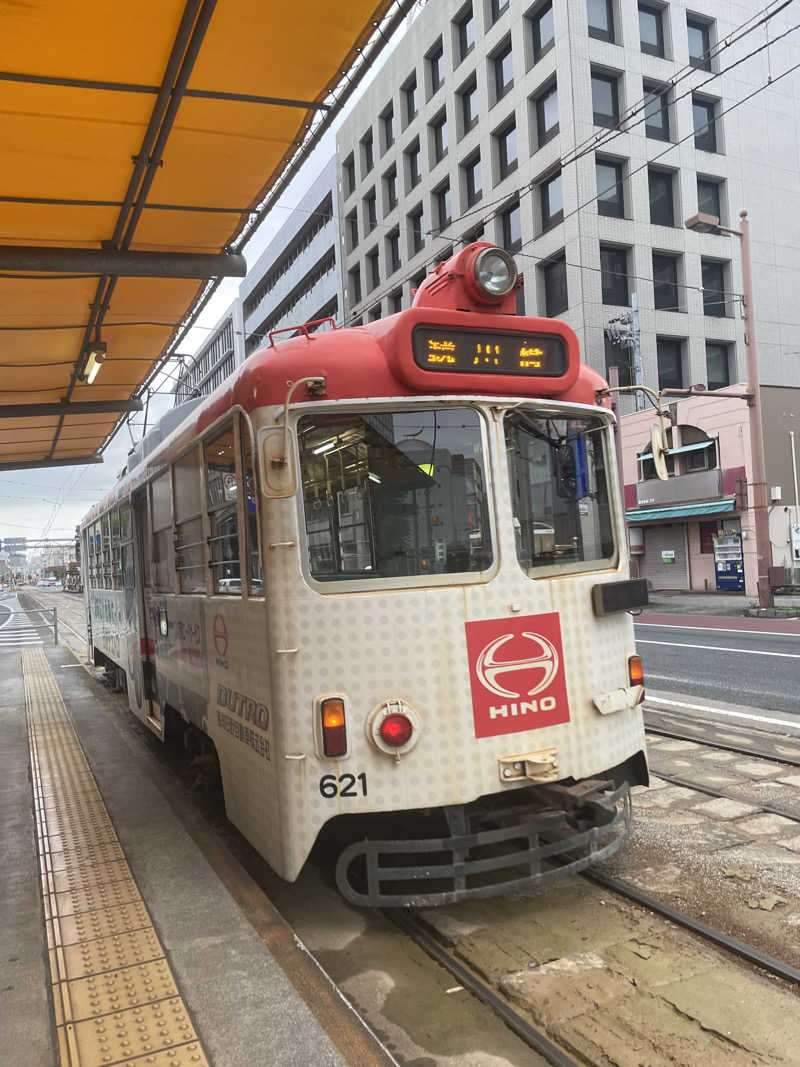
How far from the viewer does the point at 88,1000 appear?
338 centimetres

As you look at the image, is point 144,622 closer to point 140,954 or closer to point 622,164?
point 140,954

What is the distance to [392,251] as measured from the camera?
38.3 meters

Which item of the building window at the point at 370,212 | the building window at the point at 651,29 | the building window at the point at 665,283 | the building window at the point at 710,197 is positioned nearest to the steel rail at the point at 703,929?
the building window at the point at 665,283

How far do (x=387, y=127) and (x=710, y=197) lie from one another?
629 inches

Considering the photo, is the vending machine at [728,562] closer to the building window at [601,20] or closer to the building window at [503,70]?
the building window at [601,20]

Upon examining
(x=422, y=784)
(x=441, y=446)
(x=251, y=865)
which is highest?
(x=441, y=446)

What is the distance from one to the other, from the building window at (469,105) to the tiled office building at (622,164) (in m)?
0.08

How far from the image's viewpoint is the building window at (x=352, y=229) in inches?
1628

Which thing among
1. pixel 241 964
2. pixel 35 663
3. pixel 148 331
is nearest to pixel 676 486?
pixel 35 663

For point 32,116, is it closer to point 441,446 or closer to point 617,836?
point 441,446

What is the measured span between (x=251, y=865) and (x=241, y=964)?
5.39 feet

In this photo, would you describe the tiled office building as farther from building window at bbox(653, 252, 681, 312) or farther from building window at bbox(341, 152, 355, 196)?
building window at bbox(341, 152, 355, 196)

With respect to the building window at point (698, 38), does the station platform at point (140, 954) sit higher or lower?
lower

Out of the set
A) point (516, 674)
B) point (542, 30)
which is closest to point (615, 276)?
point (542, 30)
